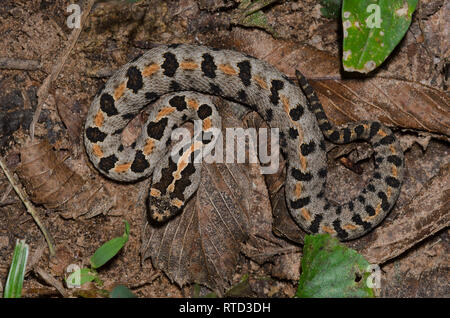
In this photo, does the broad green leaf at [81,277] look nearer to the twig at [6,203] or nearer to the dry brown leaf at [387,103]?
the twig at [6,203]

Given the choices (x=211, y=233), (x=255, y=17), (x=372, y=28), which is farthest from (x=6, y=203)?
(x=372, y=28)

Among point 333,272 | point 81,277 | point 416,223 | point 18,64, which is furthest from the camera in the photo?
point 18,64

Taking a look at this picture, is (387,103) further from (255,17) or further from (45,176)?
(45,176)

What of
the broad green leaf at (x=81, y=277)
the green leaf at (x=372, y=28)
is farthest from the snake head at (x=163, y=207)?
the green leaf at (x=372, y=28)

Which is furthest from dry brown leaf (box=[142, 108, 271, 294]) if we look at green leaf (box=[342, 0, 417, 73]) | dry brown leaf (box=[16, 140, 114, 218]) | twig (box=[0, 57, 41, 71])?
twig (box=[0, 57, 41, 71])

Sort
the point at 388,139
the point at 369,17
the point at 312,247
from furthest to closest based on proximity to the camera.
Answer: the point at 388,139, the point at 312,247, the point at 369,17

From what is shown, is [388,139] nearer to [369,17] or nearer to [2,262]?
[369,17]

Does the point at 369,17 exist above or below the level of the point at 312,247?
above
